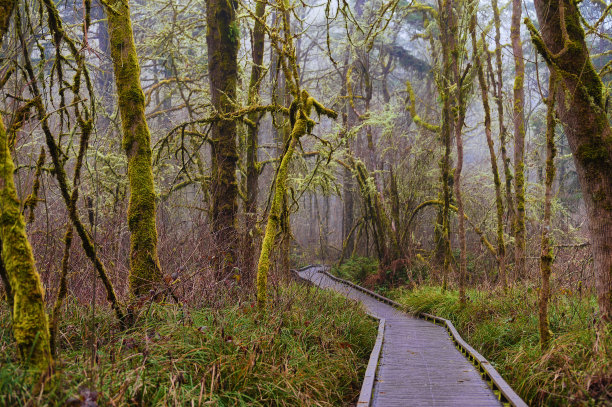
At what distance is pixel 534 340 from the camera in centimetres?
587

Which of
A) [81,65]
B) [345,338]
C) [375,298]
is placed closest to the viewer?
[81,65]

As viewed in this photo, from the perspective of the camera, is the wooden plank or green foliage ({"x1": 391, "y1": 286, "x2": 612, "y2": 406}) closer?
green foliage ({"x1": 391, "y1": 286, "x2": 612, "y2": 406})

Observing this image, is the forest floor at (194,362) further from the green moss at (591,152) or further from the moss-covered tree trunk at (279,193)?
the green moss at (591,152)

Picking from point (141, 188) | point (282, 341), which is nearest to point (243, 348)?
point (282, 341)

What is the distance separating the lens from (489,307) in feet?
25.5

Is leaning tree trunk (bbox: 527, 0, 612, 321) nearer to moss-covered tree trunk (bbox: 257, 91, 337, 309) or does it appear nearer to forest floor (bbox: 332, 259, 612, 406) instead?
forest floor (bbox: 332, 259, 612, 406)

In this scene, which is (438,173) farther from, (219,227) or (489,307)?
(219,227)

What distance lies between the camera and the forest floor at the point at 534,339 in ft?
12.8

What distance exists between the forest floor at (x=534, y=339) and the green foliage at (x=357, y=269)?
550 centimetres

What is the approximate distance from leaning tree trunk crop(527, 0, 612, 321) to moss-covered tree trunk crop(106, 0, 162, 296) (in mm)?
4447

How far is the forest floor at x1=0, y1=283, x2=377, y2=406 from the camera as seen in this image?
9.52ft

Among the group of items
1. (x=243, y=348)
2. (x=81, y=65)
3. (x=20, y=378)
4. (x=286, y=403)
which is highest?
(x=81, y=65)

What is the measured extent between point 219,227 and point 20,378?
574 centimetres

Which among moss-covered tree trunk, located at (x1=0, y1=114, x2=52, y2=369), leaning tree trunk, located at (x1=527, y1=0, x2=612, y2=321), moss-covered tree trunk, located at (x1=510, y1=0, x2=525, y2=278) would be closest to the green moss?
leaning tree trunk, located at (x1=527, y1=0, x2=612, y2=321)
